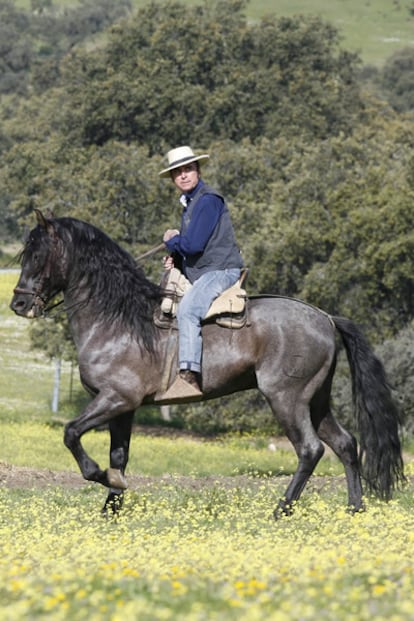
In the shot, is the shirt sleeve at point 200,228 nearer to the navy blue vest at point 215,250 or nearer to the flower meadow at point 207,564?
the navy blue vest at point 215,250

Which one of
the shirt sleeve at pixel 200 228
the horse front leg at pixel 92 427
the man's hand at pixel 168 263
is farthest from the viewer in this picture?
the man's hand at pixel 168 263

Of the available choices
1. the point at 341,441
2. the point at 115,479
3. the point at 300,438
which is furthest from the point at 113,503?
the point at 341,441

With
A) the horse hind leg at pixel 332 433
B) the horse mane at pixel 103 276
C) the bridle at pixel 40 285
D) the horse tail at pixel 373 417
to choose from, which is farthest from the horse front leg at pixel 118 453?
the horse tail at pixel 373 417

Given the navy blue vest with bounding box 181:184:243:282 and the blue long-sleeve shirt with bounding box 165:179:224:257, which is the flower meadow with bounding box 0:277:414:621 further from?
the blue long-sleeve shirt with bounding box 165:179:224:257

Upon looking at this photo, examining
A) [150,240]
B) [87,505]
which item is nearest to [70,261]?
[87,505]

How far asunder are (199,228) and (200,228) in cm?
1

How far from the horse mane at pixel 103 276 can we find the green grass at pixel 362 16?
155739 millimetres

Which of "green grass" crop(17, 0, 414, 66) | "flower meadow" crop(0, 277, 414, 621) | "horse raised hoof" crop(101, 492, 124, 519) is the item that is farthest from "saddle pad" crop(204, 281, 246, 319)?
"green grass" crop(17, 0, 414, 66)

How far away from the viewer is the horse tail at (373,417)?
12977 mm

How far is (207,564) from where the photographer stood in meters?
8.25

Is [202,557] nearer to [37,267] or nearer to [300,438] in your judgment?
[300,438]

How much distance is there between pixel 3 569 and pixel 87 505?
551 cm

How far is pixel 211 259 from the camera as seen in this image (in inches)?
500

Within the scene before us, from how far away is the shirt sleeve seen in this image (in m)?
12.4
